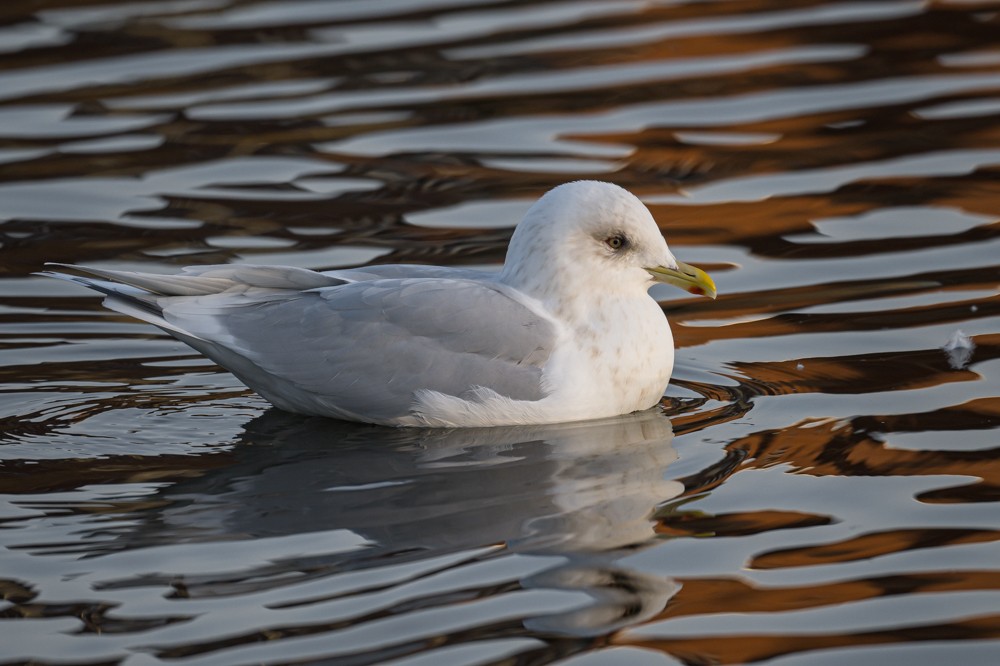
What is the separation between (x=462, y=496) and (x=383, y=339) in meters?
1.04

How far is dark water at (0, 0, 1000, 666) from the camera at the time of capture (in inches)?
199

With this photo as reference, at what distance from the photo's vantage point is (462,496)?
603cm

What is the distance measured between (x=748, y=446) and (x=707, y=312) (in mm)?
2040

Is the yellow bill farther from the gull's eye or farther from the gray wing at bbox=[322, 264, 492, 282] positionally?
the gray wing at bbox=[322, 264, 492, 282]

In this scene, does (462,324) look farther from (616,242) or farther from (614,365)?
(616,242)

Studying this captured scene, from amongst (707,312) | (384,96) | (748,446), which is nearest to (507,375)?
(748,446)

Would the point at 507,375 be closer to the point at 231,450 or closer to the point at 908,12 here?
the point at 231,450

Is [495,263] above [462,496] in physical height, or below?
above

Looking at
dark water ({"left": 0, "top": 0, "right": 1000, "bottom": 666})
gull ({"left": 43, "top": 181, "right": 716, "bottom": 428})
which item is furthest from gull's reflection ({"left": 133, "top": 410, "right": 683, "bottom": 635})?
gull ({"left": 43, "top": 181, "right": 716, "bottom": 428})

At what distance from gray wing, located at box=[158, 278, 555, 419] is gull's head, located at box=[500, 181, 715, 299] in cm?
21

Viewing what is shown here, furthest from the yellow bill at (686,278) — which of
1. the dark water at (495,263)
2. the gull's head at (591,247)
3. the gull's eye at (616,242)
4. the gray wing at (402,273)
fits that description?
the gray wing at (402,273)

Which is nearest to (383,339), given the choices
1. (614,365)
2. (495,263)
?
(614,365)

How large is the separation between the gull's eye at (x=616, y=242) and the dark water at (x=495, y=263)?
716 mm

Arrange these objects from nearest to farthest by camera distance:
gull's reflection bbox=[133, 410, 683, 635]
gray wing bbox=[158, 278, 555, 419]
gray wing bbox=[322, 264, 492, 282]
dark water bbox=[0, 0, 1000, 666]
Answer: dark water bbox=[0, 0, 1000, 666] → gull's reflection bbox=[133, 410, 683, 635] → gray wing bbox=[158, 278, 555, 419] → gray wing bbox=[322, 264, 492, 282]
